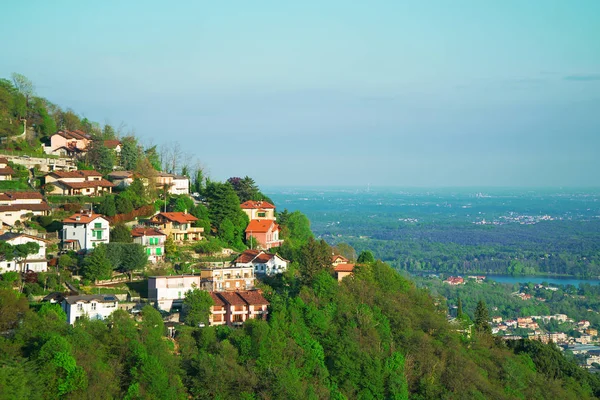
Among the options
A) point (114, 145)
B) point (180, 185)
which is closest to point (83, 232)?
point (180, 185)

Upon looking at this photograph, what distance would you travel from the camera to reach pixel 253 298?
89.8 ft

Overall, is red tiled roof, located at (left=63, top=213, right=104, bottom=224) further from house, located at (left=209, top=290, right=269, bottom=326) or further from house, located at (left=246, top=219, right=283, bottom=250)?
house, located at (left=246, top=219, right=283, bottom=250)

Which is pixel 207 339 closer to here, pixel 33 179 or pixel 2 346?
pixel 2 346

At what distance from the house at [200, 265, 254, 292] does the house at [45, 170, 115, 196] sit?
280 inches

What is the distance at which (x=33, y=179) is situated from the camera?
3431 centimetres

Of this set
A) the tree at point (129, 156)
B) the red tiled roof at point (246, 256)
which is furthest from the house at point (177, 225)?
the tree at point (129, 156)

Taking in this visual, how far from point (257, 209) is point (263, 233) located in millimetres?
2974

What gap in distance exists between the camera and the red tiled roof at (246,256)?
31.0m

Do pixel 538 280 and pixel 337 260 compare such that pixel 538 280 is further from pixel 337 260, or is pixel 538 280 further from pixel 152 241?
pixel 152 241

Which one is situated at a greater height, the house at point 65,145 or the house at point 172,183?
the house at point 65,145

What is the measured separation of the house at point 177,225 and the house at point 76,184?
3096mm

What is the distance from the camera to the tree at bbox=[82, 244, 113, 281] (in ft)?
89.1

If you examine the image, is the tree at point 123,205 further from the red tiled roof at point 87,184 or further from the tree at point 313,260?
the tree at point 313,260

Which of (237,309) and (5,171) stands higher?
(5,171)
